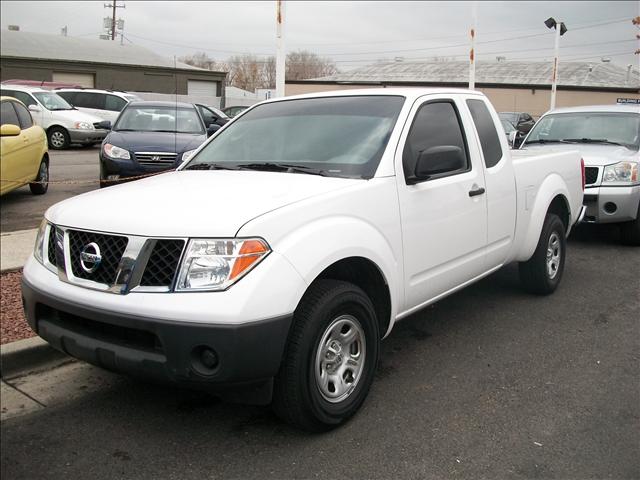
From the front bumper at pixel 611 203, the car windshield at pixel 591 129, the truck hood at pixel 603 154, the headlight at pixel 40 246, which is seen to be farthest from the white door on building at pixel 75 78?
the headlight at pixel 40 246

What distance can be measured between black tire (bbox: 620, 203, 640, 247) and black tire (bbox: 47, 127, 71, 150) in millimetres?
15736

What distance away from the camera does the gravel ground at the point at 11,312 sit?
14.5ft

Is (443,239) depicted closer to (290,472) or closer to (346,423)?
(346,423)

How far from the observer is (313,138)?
419 cm

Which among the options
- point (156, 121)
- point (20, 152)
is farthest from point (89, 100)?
point (20, 152)

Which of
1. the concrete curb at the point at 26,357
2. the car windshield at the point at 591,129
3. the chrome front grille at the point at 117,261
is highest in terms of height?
the car windshield at the point at 591,129

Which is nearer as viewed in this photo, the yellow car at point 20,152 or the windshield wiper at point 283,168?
the windshield wiper at point 283,168

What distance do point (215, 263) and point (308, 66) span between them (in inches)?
3015

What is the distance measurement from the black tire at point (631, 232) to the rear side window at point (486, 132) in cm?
396

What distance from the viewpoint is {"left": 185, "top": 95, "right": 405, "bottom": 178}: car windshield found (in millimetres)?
3930

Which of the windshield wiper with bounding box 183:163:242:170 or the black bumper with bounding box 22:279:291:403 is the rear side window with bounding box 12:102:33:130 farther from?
the black bumper with bounding box 22:279:291:403

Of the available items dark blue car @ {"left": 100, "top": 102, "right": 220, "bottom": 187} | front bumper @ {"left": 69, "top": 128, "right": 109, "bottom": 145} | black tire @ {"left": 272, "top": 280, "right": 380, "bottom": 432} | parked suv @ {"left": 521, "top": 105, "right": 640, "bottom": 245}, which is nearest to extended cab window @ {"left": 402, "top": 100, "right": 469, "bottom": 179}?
black tire @ {"left": 272, "top": 280, "right": 380, "bottom": 432}

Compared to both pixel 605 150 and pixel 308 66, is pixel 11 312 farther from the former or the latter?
pixel 308 66

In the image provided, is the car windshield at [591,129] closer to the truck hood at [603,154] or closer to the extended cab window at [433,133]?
the truck hood at [603,154]
